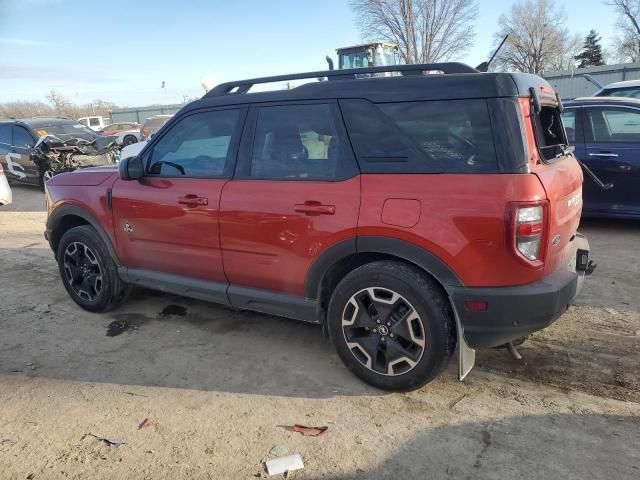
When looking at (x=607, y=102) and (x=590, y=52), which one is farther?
(x=590, y=52)

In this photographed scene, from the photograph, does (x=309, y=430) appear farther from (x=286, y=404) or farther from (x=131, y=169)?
(x=131, y=169)

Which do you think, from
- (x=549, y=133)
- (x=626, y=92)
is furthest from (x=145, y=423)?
(x=626, y=92)

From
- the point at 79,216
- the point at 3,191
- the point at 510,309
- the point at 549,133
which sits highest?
the point at 549,133

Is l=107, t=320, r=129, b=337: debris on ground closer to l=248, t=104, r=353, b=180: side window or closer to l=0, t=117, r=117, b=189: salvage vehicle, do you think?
l=248, t=104, r=353, b=180: side window

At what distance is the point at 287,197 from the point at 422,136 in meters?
0.93

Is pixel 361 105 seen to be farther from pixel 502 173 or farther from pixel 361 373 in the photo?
pixel 361 373

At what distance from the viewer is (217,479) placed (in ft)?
8.03

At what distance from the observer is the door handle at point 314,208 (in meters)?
3.09

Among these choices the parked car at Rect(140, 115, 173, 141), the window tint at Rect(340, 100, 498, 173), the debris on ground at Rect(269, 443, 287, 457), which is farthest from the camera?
the parked car at Rect(140, 115, 173, 141)

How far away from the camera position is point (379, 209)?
9.59ft

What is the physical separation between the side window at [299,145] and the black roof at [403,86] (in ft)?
0.34

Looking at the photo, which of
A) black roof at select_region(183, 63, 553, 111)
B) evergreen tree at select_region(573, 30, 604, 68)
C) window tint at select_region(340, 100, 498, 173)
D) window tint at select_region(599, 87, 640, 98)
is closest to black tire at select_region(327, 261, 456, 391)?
window tint at select_region(340, 100, 498, 173)

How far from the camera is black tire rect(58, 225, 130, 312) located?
4414mm

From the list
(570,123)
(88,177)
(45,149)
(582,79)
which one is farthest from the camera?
(582,79)
